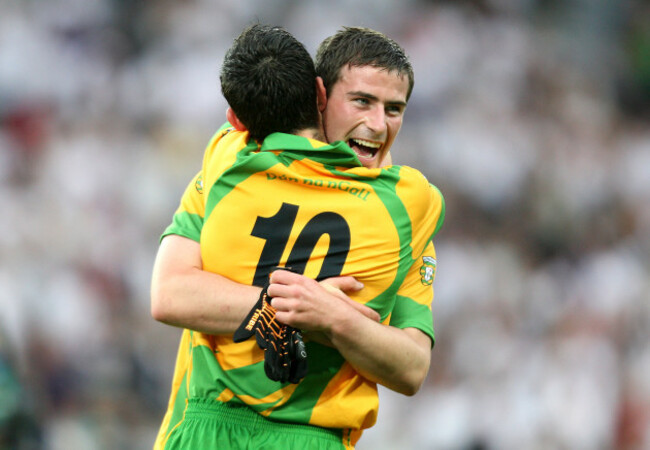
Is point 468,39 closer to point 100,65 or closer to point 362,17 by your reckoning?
point 362,17

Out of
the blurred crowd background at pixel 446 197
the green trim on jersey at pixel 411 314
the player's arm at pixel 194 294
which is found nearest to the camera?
the player's arm at pixel 194 294

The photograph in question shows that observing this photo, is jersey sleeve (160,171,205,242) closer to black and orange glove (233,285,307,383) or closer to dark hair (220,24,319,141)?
dark hair (220,24,319,141)

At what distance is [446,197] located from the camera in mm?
5562

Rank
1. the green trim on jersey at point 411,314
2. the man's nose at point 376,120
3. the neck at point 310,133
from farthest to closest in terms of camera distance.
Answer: the man's nose at point 376,120, the green trim on jersey at point 411,314, the neck at point 310,133

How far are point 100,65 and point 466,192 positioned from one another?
2.72m

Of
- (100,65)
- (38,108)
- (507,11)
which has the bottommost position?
(38,108)

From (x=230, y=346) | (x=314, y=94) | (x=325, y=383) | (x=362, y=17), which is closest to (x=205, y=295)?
(x=230, y=346)

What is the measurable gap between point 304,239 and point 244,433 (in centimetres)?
56

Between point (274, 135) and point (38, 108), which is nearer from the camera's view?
point (274, 135)

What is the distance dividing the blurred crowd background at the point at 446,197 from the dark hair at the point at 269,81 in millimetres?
3218

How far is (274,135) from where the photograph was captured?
2.23m

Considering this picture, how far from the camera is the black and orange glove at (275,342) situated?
1.99 meters

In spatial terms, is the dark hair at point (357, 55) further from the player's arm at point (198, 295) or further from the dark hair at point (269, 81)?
the player's arm at point (198, 295)

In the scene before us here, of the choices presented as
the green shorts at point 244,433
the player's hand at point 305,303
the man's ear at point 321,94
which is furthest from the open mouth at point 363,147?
the green shorts at point 244,433
